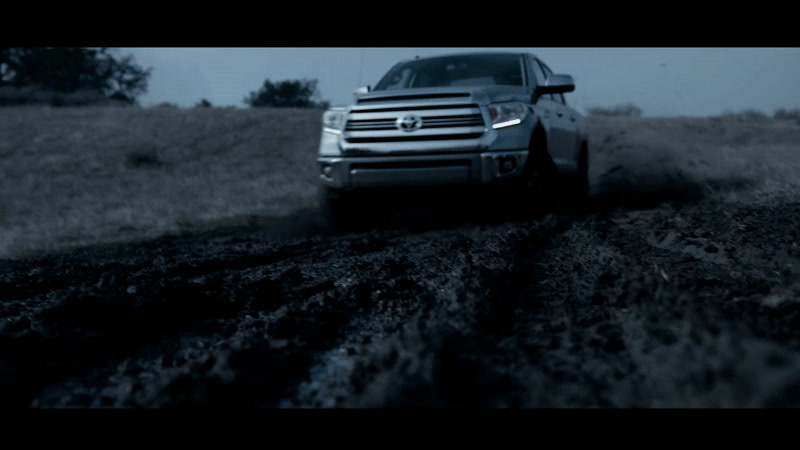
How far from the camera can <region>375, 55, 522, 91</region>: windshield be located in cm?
803

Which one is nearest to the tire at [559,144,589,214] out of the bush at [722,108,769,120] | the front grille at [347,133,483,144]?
the front grille at [347,133,483,144]

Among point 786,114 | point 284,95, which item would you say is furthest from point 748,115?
point 284,95

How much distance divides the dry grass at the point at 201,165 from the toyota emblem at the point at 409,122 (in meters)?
3.69

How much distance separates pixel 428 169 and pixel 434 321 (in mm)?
4066

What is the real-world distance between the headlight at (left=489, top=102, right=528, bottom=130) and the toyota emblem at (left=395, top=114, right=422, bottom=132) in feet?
2.21

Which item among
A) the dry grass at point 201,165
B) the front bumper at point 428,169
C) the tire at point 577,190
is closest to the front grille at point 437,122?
the front bumper at point 428,169

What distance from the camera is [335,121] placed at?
24.5 feet

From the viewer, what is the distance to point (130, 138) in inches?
1003

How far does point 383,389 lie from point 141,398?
0.74 meters

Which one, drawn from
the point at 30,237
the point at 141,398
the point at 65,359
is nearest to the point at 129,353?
the point at 65,359

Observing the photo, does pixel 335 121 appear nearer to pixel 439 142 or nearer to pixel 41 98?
pixel 439 142

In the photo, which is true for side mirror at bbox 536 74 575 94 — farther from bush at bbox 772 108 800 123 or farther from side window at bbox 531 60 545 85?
bush at bbox 772 108 800 123

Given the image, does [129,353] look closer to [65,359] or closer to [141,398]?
[65,359]

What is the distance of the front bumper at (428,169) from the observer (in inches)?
269
